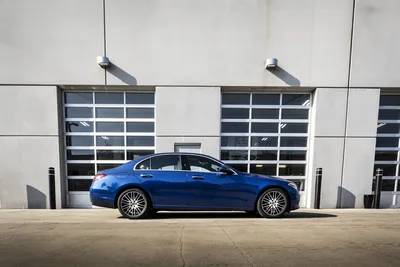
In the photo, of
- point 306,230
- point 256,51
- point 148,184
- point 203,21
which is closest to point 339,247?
point 306,230

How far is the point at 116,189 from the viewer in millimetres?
4621

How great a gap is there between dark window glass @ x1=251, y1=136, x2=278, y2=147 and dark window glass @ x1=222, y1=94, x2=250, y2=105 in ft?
3.99

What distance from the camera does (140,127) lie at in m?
6.88

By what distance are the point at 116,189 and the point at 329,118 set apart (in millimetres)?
6491

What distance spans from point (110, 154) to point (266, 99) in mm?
5417

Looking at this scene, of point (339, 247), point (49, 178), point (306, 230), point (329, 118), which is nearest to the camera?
point (339, 247)

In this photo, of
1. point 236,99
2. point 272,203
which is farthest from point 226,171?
point 236,99

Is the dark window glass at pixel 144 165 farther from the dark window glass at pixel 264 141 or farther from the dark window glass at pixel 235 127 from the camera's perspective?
the dark window glass at pixel 264 141

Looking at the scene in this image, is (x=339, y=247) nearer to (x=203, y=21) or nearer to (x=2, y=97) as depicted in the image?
(x=203, y=21)

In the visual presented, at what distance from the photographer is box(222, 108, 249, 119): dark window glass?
6.90 m

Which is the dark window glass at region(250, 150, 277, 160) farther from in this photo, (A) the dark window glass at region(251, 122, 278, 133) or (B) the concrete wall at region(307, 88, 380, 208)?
(B) the concrete wall at region(307, 88, 380, 208)

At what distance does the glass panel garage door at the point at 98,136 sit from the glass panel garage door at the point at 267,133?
2.64m

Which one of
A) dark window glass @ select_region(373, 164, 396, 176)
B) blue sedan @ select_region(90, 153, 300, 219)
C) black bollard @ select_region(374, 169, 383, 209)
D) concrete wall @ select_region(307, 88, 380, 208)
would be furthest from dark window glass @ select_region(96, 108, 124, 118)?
dark window glass @ select_region(373, 164, 396, 176)

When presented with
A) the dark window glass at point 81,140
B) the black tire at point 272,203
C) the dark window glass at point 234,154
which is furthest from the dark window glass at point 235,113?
the dark window glass at point 81,140
